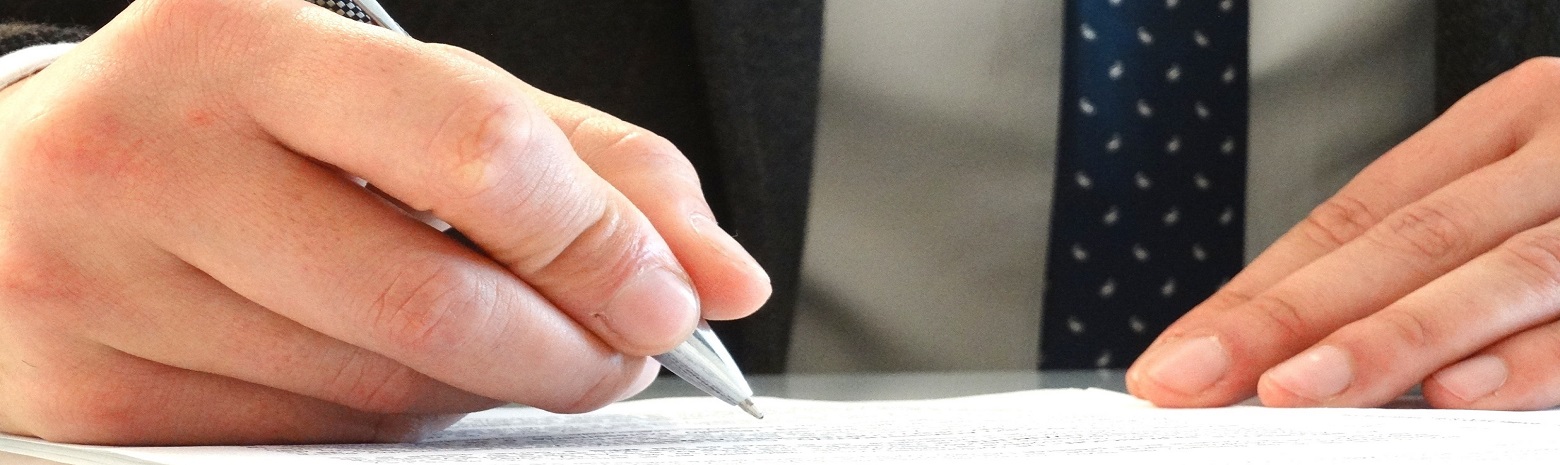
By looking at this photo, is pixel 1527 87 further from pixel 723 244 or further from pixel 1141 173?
pixel 723 244

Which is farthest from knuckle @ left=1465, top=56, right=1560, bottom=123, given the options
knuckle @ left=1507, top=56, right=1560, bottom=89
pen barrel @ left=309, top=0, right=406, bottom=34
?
pen barrel @ left=309, top=0, right=406, bottom=34

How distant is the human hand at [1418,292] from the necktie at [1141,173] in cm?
15

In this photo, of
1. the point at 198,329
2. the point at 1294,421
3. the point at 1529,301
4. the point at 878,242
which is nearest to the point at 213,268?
the point at 198,329

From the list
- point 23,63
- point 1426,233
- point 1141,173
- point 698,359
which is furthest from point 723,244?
point 1141,173

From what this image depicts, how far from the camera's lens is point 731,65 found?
79cm

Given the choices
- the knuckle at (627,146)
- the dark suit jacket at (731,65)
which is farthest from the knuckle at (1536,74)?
the knuckle at (627,146)

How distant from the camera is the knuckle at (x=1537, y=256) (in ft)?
1.71

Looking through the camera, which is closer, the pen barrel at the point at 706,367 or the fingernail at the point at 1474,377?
the pen barrel at the point at 706,367

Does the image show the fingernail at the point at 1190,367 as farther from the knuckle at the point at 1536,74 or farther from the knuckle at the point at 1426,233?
the knuckle at the point at 1536,74

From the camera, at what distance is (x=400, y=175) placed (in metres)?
0.30

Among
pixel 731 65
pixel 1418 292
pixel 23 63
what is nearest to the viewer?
pixel 23 63

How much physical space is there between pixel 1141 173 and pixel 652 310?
55 cm

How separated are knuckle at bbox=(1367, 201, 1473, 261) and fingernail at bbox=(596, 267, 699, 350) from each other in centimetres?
40

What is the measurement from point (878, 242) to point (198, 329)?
0.62 metres
